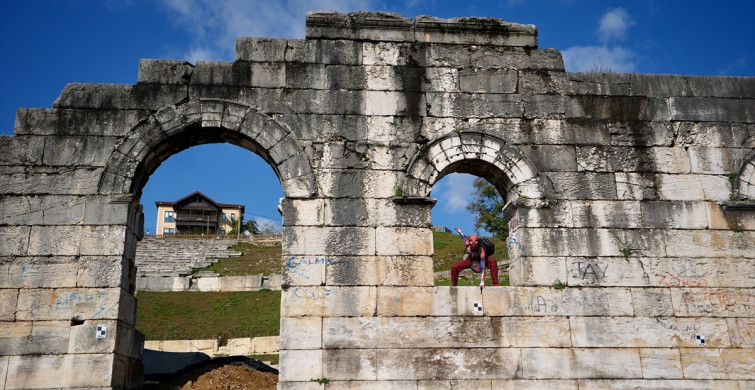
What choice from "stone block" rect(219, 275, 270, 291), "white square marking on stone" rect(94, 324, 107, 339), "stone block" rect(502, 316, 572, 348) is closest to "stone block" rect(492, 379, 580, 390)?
"stone block" rect(502, 316, 572, 348)

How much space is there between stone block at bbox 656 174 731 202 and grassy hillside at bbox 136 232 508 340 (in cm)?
677

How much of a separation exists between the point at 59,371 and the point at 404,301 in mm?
4532

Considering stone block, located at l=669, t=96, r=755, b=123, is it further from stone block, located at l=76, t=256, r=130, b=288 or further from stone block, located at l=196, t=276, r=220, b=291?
stone block, located at l=196, t=276, r=220, b=291

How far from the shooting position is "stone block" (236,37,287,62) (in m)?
9.34

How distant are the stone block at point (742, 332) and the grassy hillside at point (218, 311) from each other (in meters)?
7.11

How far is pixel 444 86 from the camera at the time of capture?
948 centimetres

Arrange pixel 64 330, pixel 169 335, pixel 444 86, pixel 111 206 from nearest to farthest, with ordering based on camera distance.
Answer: pixel 64 330, pixel 111 206, pixel 444 86, pixel 169 335

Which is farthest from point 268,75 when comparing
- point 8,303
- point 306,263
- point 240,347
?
point 240,347

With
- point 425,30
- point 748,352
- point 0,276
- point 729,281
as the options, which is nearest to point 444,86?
point 425,30

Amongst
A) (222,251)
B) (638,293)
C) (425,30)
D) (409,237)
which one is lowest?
(638,293)

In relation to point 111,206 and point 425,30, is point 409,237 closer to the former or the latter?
point 425,30

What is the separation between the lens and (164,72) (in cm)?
917

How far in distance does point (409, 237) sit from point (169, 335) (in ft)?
42.3

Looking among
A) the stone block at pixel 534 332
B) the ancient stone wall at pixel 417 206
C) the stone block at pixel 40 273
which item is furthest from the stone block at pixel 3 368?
the stone block at pixel 534 332
